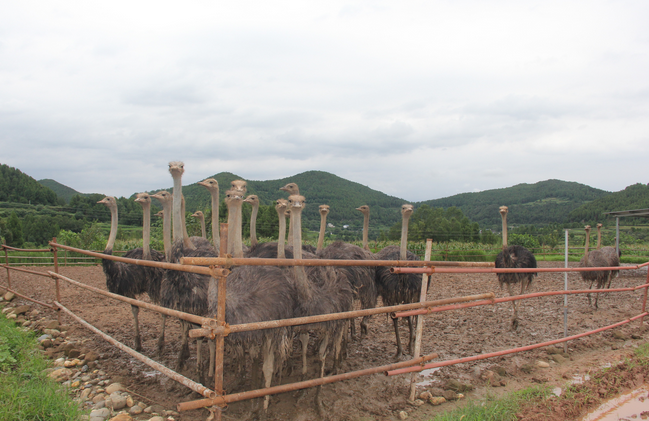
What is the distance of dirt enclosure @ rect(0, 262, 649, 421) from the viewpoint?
3811mm

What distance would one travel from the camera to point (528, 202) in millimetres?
78500

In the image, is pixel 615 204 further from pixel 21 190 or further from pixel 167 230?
pixel 21 190

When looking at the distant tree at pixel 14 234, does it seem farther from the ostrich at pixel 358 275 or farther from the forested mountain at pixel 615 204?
the forested mountain at pixel 615 204

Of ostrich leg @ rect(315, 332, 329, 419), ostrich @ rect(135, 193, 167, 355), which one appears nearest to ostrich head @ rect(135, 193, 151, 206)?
ostrich @ rect(135, 193, 167, 355)

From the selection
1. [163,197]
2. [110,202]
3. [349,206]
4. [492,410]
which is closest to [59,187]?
[349,206]

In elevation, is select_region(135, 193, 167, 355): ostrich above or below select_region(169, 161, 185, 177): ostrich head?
below

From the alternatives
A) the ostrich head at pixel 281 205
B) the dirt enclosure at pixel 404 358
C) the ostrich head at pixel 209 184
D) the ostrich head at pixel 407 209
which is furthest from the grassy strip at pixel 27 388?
the ostrich head at pixel 407 209

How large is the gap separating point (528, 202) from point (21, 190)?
85.2 metres

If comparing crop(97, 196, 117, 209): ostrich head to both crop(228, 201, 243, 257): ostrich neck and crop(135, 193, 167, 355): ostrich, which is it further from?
crop(228, 201, 243, 257): ostrich neck

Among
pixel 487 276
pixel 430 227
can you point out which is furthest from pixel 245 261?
pixel 430 227

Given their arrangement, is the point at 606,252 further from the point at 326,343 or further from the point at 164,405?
the point at 164,405

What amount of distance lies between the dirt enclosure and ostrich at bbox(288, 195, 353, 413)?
494 millimetres

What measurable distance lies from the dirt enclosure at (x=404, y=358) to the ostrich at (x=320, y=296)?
49 cm

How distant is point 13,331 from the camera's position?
4918 millimetres
